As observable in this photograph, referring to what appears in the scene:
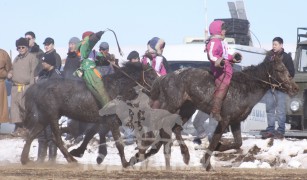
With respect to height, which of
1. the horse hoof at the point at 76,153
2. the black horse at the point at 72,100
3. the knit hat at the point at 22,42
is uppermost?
the knit hat at the point at 22,42

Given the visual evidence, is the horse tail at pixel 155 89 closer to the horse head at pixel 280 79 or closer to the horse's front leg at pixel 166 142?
the horse's front leg at pixel 166 142

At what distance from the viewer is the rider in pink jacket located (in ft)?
54.8

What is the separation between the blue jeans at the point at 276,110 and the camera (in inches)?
841

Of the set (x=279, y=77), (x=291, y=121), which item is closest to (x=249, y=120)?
(x=291, y=121)

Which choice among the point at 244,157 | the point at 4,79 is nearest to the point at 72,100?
the point at 244,157

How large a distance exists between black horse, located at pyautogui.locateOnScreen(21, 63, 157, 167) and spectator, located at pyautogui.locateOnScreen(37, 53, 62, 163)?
1.50 feet

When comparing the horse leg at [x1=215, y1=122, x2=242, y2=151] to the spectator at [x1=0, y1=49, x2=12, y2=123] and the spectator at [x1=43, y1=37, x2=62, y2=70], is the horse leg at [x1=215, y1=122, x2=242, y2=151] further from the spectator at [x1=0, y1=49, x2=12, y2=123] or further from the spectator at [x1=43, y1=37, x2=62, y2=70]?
the spectator at [x1=0, y1=49, x2=12, y2=123]

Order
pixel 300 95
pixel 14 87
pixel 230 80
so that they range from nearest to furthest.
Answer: pixel 230 80 < pixel 300 95 < pixel 14 87

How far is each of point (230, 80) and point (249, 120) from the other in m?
6.84

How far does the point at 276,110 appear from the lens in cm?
2150

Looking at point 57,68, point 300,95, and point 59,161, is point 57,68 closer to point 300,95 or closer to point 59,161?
point 59,161

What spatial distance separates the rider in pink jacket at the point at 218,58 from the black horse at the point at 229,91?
122 mm

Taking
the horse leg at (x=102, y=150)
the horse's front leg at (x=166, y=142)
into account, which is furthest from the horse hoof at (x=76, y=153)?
the horse's front leg at (x=166, y=142)

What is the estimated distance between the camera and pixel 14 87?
23.2 meters
